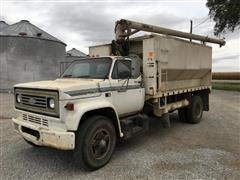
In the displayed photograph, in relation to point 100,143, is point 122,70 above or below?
above

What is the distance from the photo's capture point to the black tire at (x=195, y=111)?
8.64 metres

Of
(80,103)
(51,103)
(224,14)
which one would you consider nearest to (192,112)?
(80,103)

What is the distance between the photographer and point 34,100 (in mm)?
4801

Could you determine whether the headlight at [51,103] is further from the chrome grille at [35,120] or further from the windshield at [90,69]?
the windshield at [90,69]

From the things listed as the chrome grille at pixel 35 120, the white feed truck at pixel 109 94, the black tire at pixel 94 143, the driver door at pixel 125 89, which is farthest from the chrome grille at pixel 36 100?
the driver door at pixel 125 89

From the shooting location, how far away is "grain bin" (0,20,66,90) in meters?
18.6

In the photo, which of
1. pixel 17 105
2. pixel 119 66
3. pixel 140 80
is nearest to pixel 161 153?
pixel 140 80

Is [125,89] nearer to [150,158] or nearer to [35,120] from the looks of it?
[150,158]

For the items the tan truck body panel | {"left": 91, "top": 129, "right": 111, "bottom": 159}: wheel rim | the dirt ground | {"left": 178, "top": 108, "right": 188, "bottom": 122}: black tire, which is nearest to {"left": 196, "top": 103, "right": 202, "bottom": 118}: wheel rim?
{"left": 178, "top": 108, "right": 188, "bottom": 122}: black tire

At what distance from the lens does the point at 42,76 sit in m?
19.8

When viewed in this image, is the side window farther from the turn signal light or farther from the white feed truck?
the turn signal light

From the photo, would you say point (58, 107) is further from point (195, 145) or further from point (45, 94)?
point (195, 145)

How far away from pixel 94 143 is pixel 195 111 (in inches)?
205

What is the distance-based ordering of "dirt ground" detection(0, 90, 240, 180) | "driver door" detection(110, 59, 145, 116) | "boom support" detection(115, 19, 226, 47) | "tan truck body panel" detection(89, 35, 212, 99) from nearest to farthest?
"dirt ground" detection(0, 90, 240, 180), "driver door" detection(110, 59, 145, 116), "tan truck body panel" detection(89, 35, 212, 99), "boom support" detection(115, 19, 226, 47)
